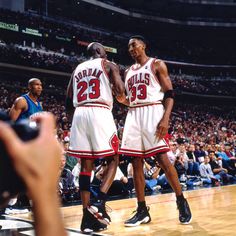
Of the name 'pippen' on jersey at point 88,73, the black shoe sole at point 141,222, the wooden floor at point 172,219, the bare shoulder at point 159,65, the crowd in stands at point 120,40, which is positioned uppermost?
the crowd in stands at point 120,40

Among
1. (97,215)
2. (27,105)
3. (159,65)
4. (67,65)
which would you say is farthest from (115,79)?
(67,65)

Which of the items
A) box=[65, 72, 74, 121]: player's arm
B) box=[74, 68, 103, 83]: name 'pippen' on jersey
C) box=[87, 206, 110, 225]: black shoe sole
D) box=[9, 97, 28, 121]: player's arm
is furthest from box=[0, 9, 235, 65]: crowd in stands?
box=[87, 206, 110, 225]: black shoe sole

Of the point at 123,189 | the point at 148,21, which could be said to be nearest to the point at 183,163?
the point at 123,189

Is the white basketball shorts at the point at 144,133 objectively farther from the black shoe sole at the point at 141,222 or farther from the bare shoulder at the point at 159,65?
the black shoe sole at the point at 141,222

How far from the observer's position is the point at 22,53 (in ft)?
61.0

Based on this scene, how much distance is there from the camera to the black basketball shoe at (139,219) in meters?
3.31

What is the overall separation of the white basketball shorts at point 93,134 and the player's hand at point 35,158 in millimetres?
2597

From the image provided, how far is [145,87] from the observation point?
3559 mm

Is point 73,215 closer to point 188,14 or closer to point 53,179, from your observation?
point 53,179

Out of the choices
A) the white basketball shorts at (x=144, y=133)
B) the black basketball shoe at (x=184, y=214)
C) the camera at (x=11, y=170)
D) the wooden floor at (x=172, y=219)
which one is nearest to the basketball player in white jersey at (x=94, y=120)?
the white basketball shorts at (x=144, y=133)

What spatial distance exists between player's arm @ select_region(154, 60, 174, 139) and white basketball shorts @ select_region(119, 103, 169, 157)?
0.05m

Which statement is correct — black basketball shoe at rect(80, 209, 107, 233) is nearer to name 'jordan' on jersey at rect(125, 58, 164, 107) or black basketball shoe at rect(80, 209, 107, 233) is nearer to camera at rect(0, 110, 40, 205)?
name 'jordan' on jersey at rect(125, 58, 164, 107)

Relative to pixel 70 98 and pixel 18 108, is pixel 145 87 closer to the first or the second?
pixel 70 98

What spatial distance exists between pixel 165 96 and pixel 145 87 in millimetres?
204
